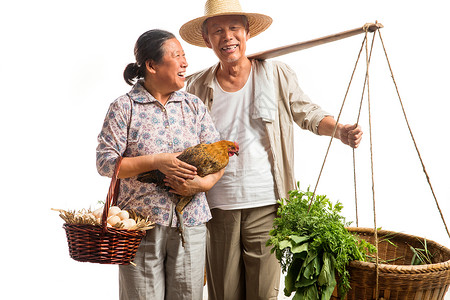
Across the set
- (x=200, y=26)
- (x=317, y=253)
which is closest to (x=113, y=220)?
(x=317, y=253)

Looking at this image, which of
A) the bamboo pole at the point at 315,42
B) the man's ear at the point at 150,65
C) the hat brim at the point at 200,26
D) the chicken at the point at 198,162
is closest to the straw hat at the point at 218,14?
the hat brim at the point at 200,26

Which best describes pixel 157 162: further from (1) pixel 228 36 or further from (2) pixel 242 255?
(2) pixel 242 255

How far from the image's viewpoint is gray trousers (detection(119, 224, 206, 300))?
208cm

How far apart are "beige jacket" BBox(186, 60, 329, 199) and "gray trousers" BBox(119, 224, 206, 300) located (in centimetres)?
59

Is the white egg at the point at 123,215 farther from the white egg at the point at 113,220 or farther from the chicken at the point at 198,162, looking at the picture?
Answer: the chicken at the point at 198,162

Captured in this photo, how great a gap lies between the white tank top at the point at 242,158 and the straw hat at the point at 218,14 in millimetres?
328

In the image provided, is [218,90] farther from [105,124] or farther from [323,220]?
[323,220]

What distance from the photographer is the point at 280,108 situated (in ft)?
8.49

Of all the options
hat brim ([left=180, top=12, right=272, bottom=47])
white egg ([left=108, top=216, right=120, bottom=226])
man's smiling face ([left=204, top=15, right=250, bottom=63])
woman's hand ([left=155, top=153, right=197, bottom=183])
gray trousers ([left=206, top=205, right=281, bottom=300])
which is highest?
hat brim ([left=180, top=12, right=272, bottom=47])

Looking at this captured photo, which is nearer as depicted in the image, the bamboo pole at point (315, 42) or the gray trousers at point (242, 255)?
the bamboo pole at point (315, 42)

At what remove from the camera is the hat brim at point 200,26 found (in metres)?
2.52

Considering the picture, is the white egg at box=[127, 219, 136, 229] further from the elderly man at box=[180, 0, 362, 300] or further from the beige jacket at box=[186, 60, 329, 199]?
the beige jacket at box=[186, 60, 329, 199]

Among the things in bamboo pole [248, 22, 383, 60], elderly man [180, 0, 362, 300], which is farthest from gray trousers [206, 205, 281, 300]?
bamboo pole [248, 22, 383, 60]

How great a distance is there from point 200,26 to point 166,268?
1.27 meters
